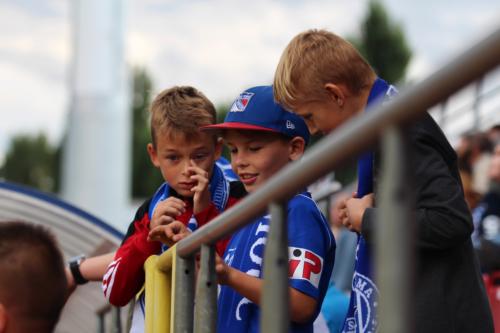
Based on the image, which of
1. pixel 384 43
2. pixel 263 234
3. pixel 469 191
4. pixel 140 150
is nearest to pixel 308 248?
pixel 263 234

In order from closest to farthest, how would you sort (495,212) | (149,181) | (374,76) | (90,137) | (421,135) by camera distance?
(421,135)
(374,76)
(495,212)
(90,137)
(149,181)

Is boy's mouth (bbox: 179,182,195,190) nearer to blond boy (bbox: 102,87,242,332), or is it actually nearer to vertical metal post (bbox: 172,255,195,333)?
blond boy (bbox: 102,87,242,332)

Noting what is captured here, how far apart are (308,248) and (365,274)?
0.18 meters

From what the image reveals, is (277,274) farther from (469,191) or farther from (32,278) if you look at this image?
(469,191)

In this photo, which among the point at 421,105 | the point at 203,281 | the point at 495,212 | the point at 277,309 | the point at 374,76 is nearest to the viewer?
the point at 421,105

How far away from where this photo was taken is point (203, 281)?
2510 millimetres

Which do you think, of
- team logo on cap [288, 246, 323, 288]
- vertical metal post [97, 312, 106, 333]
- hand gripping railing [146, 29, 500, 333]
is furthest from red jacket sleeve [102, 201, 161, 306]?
vertical metal post [97, 312, 106, 333]

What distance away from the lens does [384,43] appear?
49719 millimetres

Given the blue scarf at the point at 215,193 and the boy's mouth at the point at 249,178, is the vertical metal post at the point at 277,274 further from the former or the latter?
the blue scarf at the point at 215,193

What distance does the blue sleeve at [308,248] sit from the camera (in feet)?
9.24

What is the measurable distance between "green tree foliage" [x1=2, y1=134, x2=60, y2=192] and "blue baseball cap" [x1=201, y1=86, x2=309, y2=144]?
6756 centimetres

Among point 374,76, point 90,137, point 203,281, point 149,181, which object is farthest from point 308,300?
point 149,181

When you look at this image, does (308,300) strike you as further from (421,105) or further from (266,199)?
(421,105)

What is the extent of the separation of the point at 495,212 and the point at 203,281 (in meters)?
3.94
